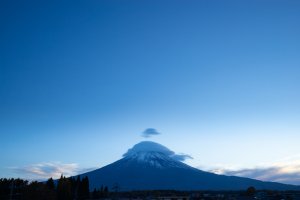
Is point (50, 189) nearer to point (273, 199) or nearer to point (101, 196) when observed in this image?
point (101, 196)

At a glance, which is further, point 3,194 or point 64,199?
point 64,199

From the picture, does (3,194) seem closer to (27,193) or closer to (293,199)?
(27,193)

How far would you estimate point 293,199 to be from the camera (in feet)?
445

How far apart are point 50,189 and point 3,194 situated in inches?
848

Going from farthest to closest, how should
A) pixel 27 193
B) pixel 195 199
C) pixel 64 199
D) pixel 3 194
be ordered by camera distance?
pixel 195 199 → pixel 64 199 → pixel 27 193 → pixel 3 194

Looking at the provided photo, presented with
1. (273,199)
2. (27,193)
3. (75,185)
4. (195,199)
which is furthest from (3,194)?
(273,199)

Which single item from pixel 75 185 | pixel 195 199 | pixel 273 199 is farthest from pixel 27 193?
pixel 273 199

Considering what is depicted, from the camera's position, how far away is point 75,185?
135750 millimetres

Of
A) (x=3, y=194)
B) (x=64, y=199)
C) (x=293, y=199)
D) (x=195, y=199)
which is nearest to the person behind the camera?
(x=3, y=194)

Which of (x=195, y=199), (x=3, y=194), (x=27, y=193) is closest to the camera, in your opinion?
(x=3, y=194)

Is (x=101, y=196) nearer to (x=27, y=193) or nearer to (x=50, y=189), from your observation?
(x=50, y=189)

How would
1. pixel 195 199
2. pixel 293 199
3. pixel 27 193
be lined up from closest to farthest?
pixel 27 193 → pixel 293 199 → pixel 195 199

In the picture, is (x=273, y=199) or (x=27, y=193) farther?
(x=273, y=199)

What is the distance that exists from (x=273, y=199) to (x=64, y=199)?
257ft
